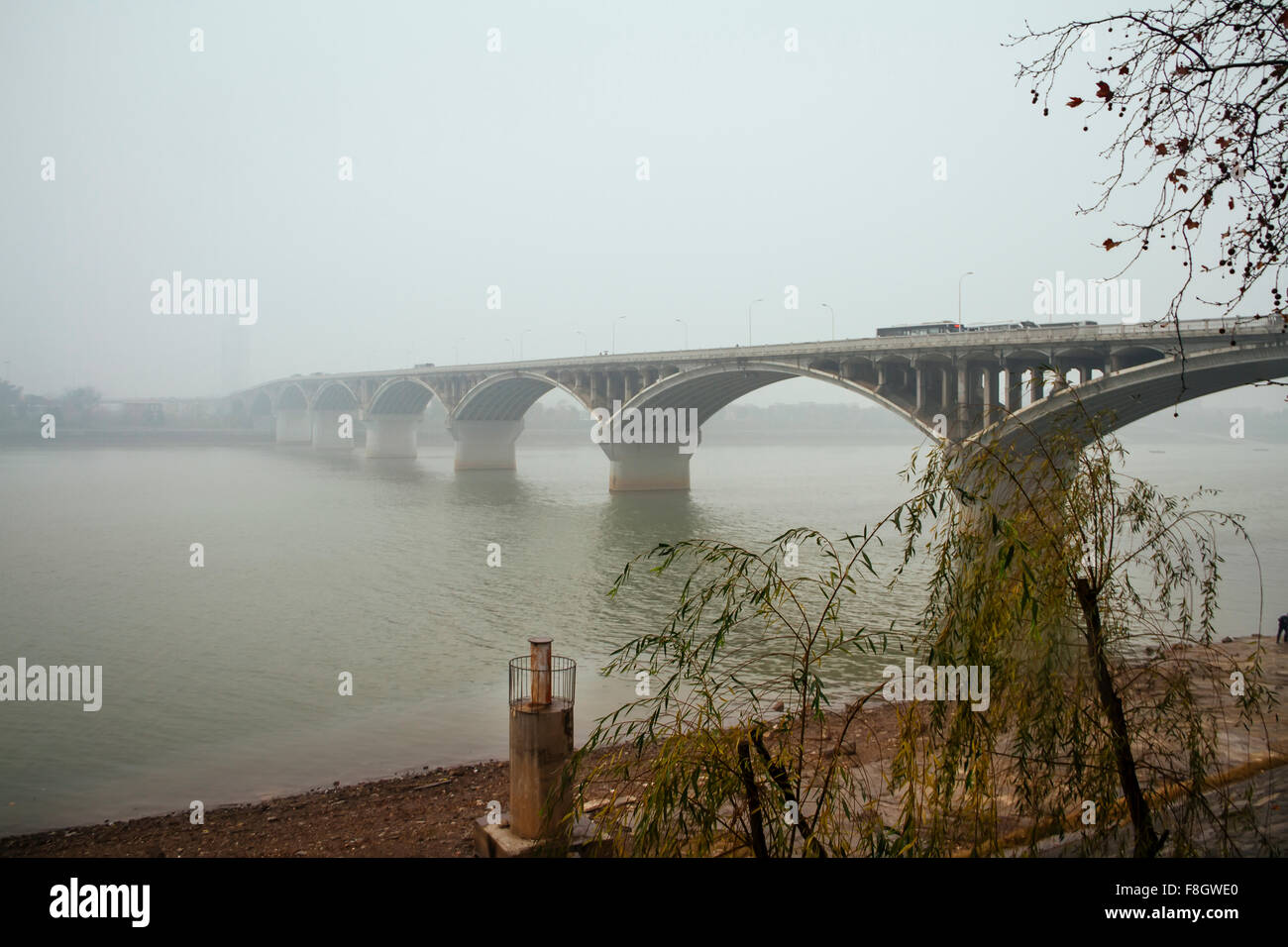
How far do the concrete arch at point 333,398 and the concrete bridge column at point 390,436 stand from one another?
8.73 meters

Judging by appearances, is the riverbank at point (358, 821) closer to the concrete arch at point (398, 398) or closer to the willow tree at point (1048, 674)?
the willow tree at point (1048, 674)

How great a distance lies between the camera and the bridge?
84.0 ft

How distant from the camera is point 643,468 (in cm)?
5584

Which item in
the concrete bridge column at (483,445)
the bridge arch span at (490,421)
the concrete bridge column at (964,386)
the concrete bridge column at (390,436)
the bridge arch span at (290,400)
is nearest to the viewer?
the concrete bridge column at (964,386)

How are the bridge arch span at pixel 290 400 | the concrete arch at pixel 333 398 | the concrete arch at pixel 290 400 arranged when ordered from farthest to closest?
the concrete arch at pixel 290 400, the bridge arch span at pixel 290 400, the concrete arch at pixel 333 398

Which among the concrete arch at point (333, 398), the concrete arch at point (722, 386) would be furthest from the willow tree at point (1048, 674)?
the concrete arch at point (333, 398)

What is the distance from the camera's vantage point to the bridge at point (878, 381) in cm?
2561

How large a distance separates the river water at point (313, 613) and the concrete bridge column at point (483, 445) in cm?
1603

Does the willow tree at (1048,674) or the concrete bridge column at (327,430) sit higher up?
the concrete bridge column at (327,430)

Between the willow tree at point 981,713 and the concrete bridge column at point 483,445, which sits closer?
the willow tree at point 981,713

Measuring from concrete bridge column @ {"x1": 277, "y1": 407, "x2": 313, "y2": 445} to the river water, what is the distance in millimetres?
68001

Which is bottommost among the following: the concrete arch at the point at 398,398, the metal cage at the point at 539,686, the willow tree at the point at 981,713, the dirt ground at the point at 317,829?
the dirt ground at the point at 317,829
